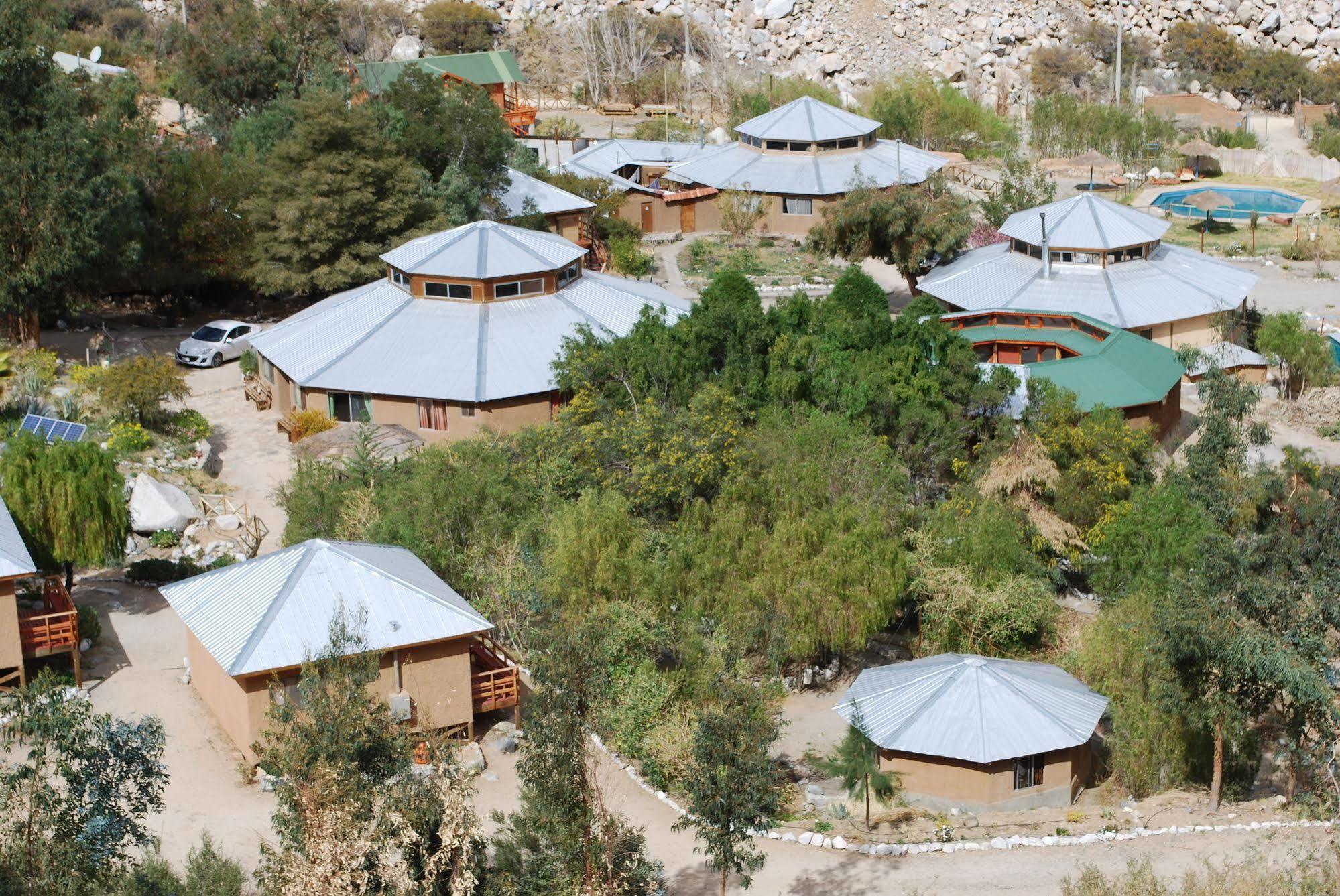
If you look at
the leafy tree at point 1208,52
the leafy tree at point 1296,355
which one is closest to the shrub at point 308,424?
the leafy tree at point 1296,355

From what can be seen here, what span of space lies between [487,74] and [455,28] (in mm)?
20302

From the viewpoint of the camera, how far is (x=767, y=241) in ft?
199

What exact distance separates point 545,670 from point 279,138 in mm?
39637

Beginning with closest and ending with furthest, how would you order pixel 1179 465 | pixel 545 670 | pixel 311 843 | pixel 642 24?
1. pixel 311 843
2. pixel 545 670
3. pixel 1179 465
4. pixel 642 24

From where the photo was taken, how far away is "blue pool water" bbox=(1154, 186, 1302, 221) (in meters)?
65.4

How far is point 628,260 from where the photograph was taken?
5453 centimetres

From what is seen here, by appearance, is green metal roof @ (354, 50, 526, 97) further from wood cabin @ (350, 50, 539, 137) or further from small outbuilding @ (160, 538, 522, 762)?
small outbuilding @ (160, 538, 522, 762)

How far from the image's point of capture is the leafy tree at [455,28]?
97.3 metres

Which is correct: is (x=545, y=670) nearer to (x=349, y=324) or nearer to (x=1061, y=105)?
(x=349, y=324)

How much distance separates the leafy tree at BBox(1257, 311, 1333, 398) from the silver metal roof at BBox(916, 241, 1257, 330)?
1617 mm

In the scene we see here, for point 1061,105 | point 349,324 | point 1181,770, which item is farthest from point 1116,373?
point 1061,105

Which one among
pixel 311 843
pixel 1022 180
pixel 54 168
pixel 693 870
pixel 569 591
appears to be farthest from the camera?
pixel 1022 180

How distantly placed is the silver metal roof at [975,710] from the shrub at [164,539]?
14.8m

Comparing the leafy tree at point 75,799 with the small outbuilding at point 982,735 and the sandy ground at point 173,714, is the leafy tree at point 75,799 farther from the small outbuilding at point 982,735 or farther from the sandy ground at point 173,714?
the small outbuilding at point 982,735
